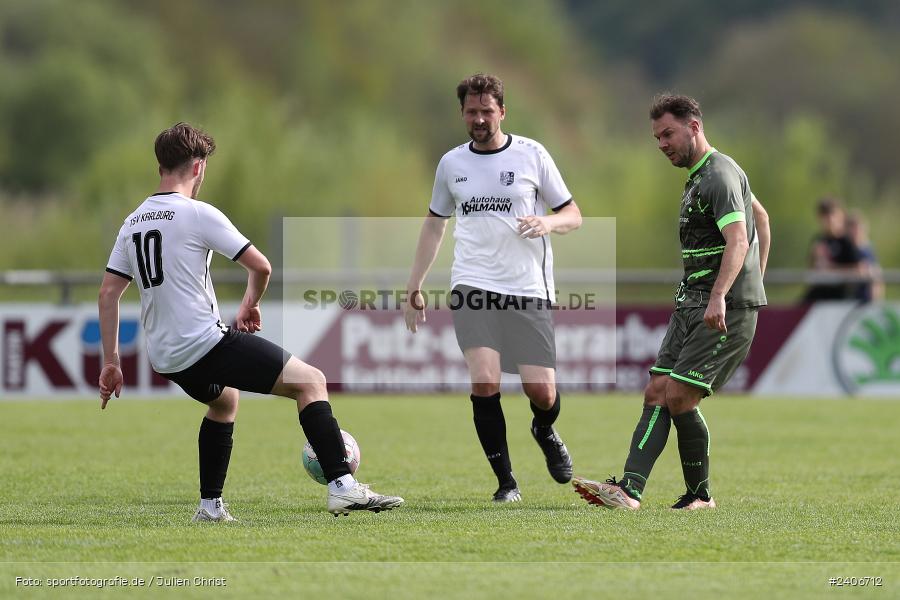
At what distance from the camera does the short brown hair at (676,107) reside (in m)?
7.57

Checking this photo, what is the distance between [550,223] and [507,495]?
5.06ft

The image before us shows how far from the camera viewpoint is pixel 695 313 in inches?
302

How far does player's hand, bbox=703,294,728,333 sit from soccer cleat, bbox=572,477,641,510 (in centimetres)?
101

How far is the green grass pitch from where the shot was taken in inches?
225

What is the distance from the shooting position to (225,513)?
7328 millimetres

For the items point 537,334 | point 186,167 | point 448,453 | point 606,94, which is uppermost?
point 606,94

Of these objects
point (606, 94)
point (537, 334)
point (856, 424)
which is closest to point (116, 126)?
point (606, 94)

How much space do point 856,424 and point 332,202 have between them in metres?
19.2

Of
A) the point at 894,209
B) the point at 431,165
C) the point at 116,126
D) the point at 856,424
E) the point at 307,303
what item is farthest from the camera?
the point at 431,165

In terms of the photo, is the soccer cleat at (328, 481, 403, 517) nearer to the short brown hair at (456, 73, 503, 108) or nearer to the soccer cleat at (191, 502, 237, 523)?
the soccer cleat at (191, 502, 237, 523)

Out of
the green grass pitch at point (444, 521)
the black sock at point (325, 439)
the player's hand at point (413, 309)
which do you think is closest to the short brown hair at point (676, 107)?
the player's hand at point (413, 309)

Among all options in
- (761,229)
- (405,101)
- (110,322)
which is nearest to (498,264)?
(761,229)

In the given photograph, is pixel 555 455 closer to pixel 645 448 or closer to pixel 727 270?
pixel 645 448

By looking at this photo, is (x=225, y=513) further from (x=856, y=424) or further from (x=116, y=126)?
(x=116, y=126)
